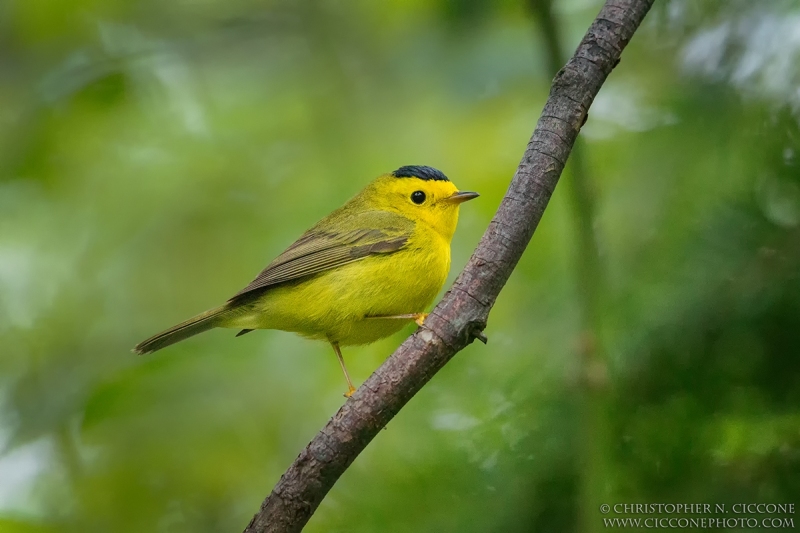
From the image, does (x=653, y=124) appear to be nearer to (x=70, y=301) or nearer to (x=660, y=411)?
(x=660, y=411)

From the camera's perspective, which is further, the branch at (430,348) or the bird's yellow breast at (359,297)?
the bird's yellow breast at (359,297)

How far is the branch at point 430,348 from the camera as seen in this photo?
2.13 meters

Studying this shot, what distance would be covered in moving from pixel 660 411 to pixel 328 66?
334cm

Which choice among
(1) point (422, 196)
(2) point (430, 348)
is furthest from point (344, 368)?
(2) point (430, 348)

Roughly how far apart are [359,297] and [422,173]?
1.06 m

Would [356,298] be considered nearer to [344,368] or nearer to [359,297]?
[359,297]

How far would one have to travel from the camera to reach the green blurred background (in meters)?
2.38

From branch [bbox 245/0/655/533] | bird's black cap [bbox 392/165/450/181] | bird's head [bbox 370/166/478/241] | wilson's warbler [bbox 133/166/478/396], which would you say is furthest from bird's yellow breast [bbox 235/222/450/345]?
branch [bbox 245/0/655/533]

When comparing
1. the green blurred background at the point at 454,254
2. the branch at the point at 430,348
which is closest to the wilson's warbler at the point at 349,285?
the green blurred background at the point at 454,254

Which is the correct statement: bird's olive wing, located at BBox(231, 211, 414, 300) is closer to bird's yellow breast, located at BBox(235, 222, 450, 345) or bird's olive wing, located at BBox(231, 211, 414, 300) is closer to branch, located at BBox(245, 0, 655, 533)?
bird's yellow breast, located at BBox(235, 222, 450, 345)

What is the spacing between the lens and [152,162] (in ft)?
17.3

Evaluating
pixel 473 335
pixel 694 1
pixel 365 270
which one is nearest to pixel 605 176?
pixel 694 1

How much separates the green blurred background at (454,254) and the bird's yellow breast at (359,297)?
0.73 ft

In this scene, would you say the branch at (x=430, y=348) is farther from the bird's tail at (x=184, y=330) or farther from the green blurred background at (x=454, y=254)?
the bird's tail at (x=184, y=330)
